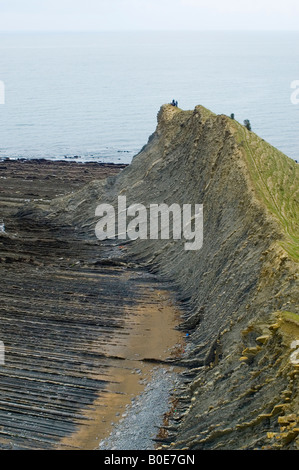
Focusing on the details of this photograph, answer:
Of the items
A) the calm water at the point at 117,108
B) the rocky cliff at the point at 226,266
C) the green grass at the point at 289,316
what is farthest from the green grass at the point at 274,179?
the calm water at the point at 117,108

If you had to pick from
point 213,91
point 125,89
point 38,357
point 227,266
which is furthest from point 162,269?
point 125,89

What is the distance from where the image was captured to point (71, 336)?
31438mm

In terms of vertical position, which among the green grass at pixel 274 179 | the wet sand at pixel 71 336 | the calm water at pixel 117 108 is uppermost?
the calm water at pixel 117 108

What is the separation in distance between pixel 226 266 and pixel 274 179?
27.9ft

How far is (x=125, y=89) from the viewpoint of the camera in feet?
551

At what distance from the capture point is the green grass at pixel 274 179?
1295 inches

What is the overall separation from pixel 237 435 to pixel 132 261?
22296 millimetres

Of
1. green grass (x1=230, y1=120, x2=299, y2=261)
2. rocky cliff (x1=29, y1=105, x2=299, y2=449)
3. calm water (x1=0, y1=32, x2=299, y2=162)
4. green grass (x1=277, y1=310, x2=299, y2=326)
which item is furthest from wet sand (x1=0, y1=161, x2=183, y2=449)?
calm water (x1=0, y1=32, x2=299, y2=162)

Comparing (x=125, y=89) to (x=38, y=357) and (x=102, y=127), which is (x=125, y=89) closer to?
(x=102, y=127)

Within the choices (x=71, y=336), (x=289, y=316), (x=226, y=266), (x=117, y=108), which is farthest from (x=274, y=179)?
(x=117, y=108)

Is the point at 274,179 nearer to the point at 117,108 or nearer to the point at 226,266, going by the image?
the point at 226,266

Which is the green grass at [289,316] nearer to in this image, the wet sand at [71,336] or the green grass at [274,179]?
the green grass at [274,179]

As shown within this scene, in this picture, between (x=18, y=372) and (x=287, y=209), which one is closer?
(x=18, y=372)

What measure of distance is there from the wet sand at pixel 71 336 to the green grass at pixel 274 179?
648 centimetres
